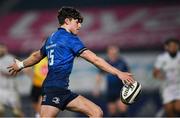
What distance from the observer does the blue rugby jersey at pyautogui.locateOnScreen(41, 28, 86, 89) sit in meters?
8.58

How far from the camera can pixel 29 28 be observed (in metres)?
18.7

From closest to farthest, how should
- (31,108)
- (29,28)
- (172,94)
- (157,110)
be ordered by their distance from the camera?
(172,94), (157,110), (31,108), (29,28)

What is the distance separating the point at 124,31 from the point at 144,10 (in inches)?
31.6

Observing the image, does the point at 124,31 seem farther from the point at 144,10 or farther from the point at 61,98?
the point at 61,98

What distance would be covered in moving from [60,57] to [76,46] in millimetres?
297

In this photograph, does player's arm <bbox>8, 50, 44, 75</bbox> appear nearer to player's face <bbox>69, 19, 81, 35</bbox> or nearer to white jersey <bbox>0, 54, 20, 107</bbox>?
player's face <bbox>69, 19, 81, 35</bbox>

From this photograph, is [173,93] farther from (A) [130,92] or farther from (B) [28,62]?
(A) [130,92]

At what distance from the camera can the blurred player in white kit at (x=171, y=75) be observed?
43.1 feet

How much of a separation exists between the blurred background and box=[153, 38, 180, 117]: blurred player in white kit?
2886 millimetres

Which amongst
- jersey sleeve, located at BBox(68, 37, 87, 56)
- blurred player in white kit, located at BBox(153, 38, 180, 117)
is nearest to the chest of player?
blurred player in white kit, located at BBox(153, 38, 180, 117)

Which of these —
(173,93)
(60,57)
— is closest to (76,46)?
(60,57)

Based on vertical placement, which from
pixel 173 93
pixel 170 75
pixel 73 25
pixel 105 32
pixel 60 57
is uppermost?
pixel 73 25

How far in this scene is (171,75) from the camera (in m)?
Answer: 13.2

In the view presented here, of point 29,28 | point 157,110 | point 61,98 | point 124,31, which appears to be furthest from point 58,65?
point 29,28
